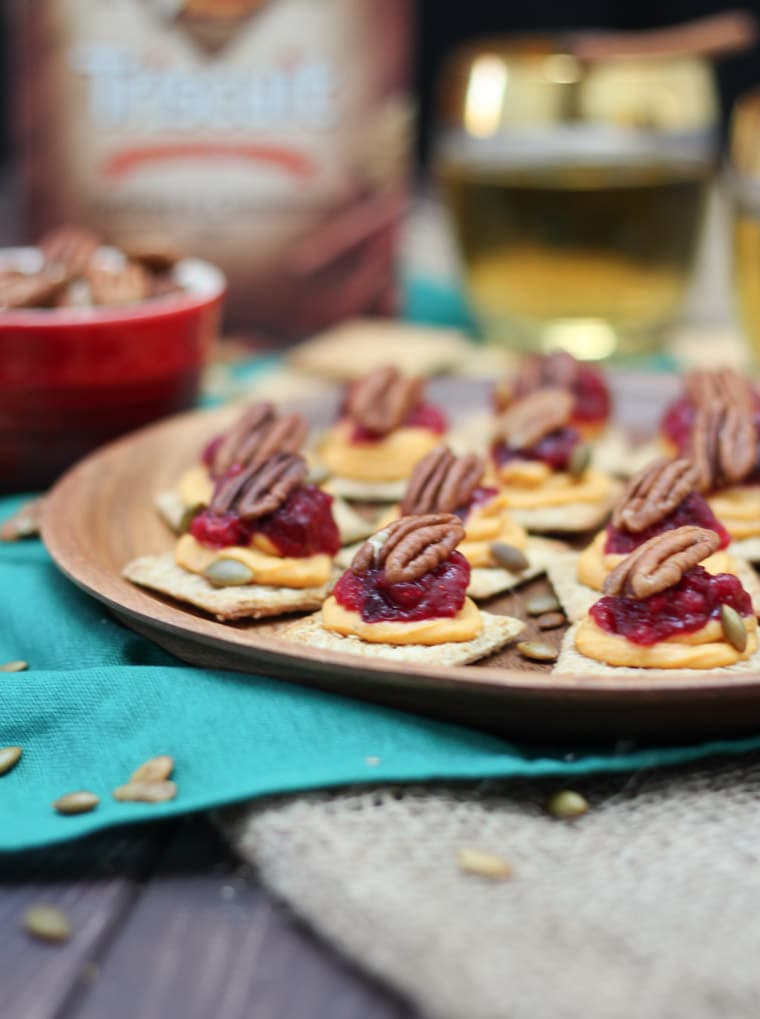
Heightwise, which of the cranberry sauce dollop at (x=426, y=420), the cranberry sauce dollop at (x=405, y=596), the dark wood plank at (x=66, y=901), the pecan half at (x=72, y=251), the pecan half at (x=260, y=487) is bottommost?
the dark wood plank at (x=66, y=901)

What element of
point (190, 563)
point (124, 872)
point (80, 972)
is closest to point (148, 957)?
point (80, 972)

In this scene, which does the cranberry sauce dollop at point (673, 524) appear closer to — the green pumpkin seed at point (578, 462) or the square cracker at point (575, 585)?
the square cracker at point (575, 585)

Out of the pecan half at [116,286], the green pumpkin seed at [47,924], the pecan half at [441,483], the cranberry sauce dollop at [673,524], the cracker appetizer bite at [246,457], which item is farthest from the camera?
the pecan half at [116,286]

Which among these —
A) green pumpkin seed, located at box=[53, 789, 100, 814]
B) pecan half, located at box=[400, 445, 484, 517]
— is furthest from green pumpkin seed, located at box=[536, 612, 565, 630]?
green pumpkin seed, located at box=[53, 789, 100, 814]

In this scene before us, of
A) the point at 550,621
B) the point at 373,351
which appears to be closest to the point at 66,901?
the point at 550,621

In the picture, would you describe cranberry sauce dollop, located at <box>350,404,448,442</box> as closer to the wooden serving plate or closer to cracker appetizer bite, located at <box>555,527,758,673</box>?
the wooden serving plate

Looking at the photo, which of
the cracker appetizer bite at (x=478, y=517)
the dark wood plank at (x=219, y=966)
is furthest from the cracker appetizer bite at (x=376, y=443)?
the dark wood plank at (x=219, y=966)

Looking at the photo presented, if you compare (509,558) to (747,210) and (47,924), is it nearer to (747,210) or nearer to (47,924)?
(47,924)

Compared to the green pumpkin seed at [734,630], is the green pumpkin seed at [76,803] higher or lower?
lower
